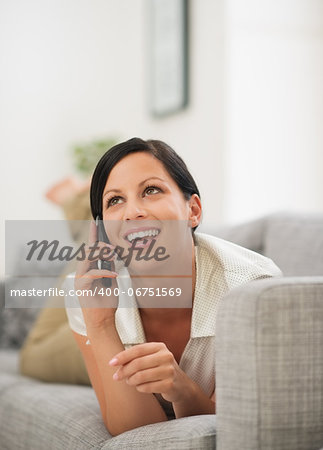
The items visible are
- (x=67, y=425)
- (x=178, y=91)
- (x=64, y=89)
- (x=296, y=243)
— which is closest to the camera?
(x=67, y=425)

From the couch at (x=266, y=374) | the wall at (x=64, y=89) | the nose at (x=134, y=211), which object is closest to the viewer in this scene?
the couch at (x=266, y=374)

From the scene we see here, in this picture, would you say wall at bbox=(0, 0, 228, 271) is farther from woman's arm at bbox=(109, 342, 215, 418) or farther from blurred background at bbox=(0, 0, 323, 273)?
woman's arm at bbox=(109, 342, 215, 418)

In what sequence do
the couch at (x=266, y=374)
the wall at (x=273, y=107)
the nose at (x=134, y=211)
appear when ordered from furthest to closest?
1. the wall at (x=273, y=107)
2. the nose at (x=134, y=211)
3. the couch at (x=266, y=374)

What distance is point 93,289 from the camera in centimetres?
109

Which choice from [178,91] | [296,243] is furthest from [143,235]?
[178,91]

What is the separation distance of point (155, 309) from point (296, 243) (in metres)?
0.65

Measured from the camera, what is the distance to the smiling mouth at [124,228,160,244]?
104 centimetres

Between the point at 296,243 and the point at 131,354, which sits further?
the point at 296,243

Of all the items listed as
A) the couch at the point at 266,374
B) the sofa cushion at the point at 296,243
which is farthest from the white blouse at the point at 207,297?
the sofa cushion at the point at 296,243

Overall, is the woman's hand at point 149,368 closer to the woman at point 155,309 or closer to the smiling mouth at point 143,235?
the woman at point 155,309

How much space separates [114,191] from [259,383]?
37 centimetres

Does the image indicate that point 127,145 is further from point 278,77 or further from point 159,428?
point 278,77

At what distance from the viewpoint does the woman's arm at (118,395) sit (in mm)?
1100

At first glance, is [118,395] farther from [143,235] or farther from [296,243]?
[296,243]
